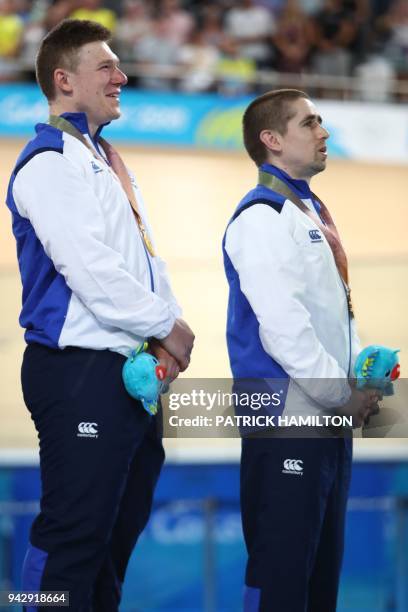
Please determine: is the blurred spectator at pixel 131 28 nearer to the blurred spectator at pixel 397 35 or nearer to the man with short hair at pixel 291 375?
the blurred spectator at pixel 397 35

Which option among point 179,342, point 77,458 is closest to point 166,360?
point 179,342

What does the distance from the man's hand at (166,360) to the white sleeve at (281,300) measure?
0.88 ft

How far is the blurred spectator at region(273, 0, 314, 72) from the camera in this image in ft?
44.4

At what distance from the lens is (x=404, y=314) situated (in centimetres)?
A: 498

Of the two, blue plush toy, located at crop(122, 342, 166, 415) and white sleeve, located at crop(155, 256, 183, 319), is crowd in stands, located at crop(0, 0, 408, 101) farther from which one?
blue plush toy, located at crop(122, 342, 166, 415)

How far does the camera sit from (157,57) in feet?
43.1

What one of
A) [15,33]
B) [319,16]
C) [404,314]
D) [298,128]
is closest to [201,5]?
[319,16]

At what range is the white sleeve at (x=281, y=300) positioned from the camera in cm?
302

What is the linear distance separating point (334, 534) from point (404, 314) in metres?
2.01

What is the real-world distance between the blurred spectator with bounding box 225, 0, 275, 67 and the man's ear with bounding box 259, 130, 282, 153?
10.5 metres

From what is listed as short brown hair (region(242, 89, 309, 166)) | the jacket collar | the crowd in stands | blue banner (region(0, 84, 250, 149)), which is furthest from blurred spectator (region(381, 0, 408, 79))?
the jacket collar

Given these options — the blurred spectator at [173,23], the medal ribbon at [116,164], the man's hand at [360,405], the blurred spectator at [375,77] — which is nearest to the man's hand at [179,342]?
the medal ribbon at [116,164]

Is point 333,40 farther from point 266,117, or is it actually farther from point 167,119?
point 266,117

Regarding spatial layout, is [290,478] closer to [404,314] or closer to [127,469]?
[127,469]
